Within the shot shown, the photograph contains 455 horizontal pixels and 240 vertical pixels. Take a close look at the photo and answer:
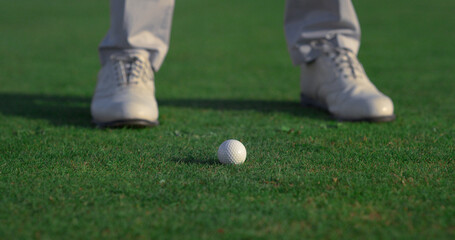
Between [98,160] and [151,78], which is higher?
[151,78]

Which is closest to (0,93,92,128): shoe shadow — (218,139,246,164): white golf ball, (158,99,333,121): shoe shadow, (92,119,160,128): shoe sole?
(92,119,160,128): shoe sole

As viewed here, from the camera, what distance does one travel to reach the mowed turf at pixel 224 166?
4.96 feet

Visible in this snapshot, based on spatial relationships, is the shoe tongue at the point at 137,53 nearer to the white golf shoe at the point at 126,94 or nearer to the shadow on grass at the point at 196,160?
the white golf shoe at the point at 126,94

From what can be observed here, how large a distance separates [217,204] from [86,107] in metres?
2.11

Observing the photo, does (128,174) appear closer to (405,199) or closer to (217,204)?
(217,204)

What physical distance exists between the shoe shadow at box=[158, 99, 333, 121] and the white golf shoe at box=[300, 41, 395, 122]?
0.09 m

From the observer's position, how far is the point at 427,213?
1.57 metres

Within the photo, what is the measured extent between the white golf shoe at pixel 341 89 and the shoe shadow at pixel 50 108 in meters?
1.47

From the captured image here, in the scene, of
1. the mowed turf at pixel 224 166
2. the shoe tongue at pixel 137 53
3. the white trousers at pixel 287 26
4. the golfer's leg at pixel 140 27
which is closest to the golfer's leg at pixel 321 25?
the white trousers at pixel 287 26

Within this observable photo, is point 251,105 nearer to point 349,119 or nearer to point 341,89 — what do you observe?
point 341,89

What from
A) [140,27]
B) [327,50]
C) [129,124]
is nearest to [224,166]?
[129,124]

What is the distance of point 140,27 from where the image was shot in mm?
3111

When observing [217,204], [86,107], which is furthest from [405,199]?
[86,107]

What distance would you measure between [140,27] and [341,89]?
1.30 meters
